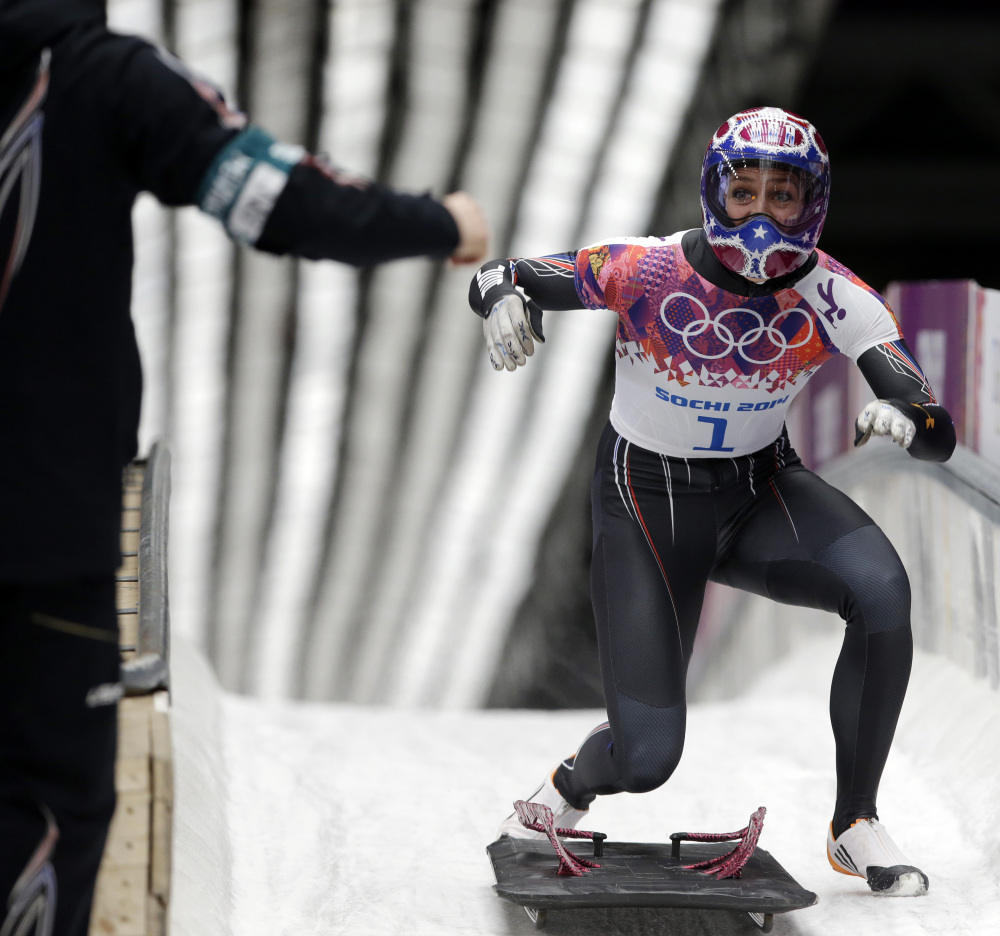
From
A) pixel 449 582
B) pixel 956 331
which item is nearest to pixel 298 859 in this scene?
pixel 956 331

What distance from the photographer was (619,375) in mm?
3707

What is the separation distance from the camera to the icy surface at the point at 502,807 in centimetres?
340

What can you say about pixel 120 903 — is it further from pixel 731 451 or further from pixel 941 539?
pixel 941 539

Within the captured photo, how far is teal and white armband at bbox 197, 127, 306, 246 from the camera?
1.90 m

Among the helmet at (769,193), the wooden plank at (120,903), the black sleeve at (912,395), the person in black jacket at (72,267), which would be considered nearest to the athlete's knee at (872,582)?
the black sleeve at (912,395)

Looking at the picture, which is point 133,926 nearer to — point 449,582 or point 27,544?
point 27,544

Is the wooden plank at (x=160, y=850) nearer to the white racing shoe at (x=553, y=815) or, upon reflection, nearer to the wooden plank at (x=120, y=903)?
the wooden plank at (x=120, y=903)

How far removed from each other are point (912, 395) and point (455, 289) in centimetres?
900

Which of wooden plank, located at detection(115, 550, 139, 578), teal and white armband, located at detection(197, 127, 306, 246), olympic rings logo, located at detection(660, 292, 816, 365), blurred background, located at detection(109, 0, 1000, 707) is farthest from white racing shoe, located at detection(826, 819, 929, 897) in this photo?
blurred background, located at detection(109, 0, 1000, 707)

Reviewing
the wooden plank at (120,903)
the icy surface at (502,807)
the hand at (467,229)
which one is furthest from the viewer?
the icy surface at (502,807)

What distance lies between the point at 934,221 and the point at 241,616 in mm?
10655

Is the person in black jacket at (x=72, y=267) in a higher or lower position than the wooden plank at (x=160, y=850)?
higher

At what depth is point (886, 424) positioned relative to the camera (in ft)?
9.71

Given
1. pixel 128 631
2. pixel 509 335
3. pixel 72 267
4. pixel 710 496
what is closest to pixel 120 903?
pixel 128 631
